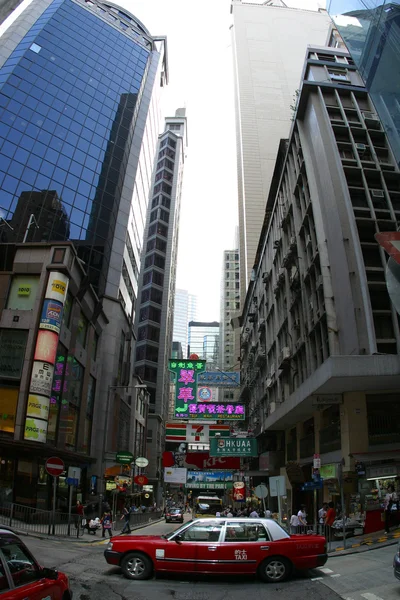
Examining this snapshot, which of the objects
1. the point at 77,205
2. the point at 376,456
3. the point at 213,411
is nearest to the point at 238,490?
the point at 213,411

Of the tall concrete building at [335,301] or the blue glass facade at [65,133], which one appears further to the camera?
the blue glass facade at [65,133]

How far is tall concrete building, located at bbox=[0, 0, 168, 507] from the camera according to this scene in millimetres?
28594

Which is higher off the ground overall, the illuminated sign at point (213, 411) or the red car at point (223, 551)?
the illuminated sign at point (213, 411)

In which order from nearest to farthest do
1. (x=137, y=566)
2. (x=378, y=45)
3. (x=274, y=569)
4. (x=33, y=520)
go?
(x=274, y=569) → (x=137, y=566) → (x=378, y=45) → (x=33, y=520)

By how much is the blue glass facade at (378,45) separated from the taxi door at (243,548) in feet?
44.9

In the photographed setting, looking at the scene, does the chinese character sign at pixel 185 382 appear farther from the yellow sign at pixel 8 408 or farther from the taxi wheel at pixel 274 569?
the taxi wheel at pixel 274 569

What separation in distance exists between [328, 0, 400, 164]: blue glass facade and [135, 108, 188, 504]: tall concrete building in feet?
238

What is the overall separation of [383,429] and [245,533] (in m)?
14.4

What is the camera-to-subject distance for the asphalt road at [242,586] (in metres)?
8.12

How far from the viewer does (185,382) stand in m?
31.4

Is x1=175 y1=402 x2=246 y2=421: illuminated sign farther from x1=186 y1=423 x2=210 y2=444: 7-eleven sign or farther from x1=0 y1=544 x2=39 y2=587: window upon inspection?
x1=0 y1=544 x2=39 y2=587: window

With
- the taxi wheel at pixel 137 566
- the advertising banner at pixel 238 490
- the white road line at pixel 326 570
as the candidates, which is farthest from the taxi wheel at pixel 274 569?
the advertising banner at pixel 238 490

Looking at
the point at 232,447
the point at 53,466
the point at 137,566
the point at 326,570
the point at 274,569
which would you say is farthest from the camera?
the point at 232,447

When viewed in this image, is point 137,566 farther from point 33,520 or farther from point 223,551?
point 33,520
